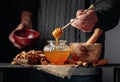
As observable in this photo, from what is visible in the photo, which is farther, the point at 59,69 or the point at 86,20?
the point at 86,20

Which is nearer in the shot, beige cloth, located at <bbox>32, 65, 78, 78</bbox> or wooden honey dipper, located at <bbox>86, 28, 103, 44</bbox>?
beige cloth, located at <bbox>32, 65, 78, 78</bbox>

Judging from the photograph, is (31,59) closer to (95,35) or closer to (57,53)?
(57,53)

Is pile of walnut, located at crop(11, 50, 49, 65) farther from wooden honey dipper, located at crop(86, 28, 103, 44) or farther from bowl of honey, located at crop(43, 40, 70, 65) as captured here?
wooden honey dipper, located at crop(86, 28, 103, 44)

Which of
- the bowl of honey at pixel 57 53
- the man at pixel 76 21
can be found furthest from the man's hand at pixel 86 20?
the bowl of honey at pixel 57 53

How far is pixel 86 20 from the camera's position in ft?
4.19

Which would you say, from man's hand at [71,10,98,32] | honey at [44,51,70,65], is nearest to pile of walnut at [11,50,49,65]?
honey at [44,51,70,65]

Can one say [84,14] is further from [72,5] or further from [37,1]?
[37,1]

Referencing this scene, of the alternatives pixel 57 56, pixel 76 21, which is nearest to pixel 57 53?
pixel 57 56

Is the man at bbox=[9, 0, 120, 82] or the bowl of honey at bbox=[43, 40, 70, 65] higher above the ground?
the man at bbox=[9, 0, 120, 82]

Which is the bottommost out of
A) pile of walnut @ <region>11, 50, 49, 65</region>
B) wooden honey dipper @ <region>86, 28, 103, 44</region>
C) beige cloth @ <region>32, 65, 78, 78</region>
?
beige cloth @ <region>32, 65, 78, 78</region>

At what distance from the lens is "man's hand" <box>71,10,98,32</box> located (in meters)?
1.28

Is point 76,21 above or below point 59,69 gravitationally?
above

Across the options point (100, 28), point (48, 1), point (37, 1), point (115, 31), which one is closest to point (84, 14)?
point (100, 28)

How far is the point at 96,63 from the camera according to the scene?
1.25 m
